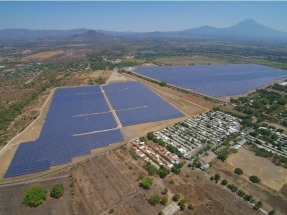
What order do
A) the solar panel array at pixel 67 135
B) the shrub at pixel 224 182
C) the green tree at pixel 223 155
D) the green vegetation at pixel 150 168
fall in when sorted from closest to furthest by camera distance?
the shrub at pixel 224 182 → the green vegetation at pixel 150 168 → the solar panel array at pixel 67 135 → the green tree at pixel 223 155

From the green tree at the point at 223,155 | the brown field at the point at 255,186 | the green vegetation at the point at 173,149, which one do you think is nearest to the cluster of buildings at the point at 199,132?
the green vegetation at the point at 173,149

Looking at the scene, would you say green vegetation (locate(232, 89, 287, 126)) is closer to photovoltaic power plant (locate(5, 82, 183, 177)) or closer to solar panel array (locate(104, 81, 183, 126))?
solar panel array (locate(104, 81, 183, 126))

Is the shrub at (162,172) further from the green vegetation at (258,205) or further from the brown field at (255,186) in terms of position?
the green vegetation at (258,205)

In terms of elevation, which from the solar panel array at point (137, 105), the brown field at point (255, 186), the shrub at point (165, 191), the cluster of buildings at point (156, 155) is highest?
the shrub at point (165, 191)

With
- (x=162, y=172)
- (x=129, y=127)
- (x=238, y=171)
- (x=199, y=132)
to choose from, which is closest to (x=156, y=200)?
(x=162, y=172)

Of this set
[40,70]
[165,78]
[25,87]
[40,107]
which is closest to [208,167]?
[40,107]

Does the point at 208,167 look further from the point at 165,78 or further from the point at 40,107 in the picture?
the point at 165,78

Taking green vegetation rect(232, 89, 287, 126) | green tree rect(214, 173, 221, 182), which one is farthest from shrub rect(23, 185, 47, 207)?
green vegetation rect(232, 89, 287, 126)

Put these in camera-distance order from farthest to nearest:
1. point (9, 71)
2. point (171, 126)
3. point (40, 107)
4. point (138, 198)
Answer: point (9, 71) < point (40, 107) < point (171, 126) < point (138, 198)
